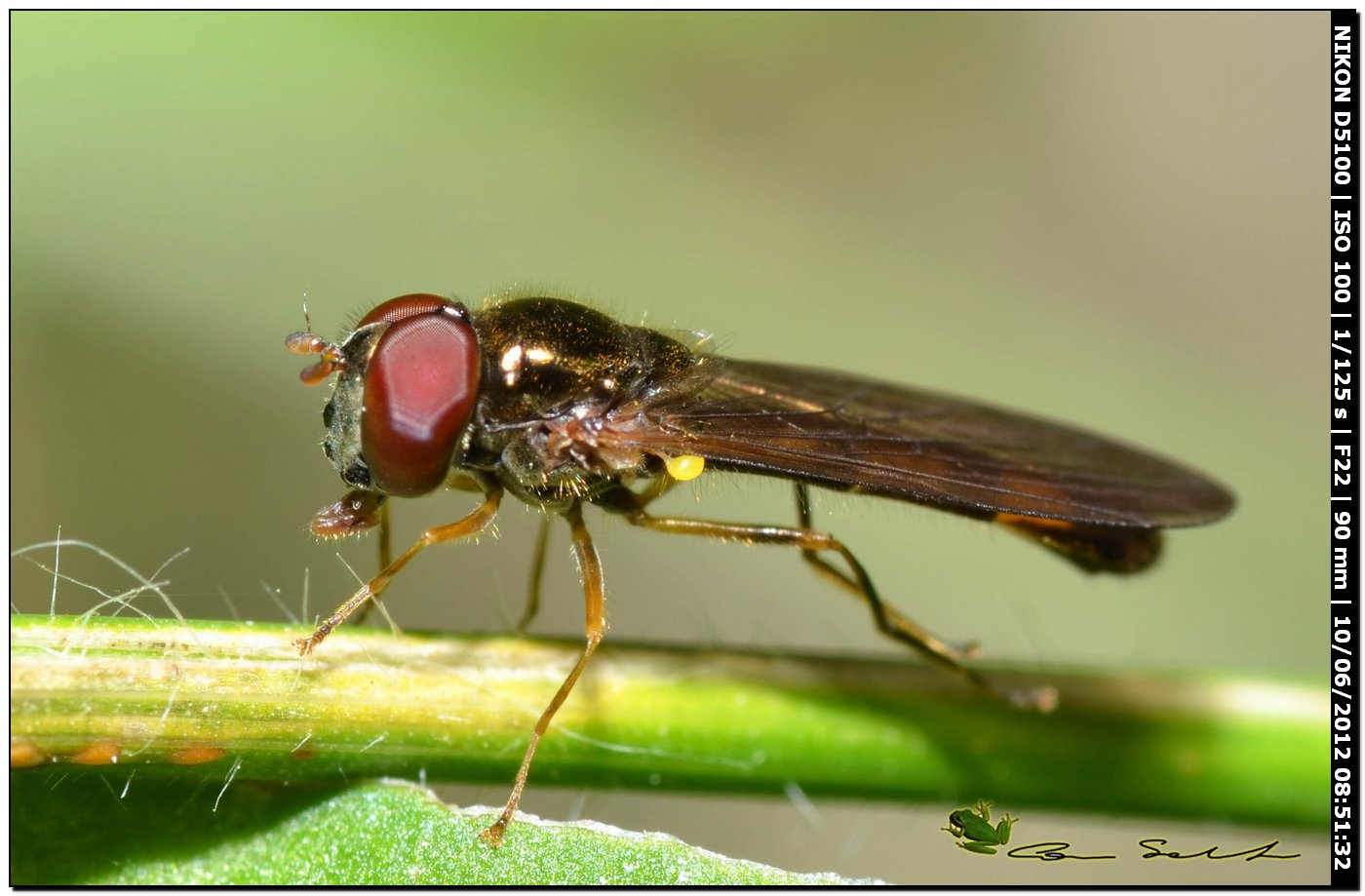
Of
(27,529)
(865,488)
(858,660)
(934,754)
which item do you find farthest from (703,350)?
(27,529)

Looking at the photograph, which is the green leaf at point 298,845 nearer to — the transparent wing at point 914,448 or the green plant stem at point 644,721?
the green plant stem at point 644,721

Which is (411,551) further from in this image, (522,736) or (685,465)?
(685,465)

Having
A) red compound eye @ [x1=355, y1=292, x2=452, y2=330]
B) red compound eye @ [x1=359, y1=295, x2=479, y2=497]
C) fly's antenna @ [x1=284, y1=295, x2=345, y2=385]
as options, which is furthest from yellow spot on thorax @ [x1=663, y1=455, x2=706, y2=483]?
fly's antenna @ [x1=284, y1=295, x2=345, y2=385]

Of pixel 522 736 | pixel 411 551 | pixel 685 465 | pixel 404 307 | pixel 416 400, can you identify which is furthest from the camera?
pixel 685 465

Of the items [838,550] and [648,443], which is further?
[838,550]

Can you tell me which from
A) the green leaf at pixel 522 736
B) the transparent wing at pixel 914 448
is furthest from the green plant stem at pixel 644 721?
the transparent wing at pixel 914 448

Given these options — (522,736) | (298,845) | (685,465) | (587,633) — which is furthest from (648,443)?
(298,845)
